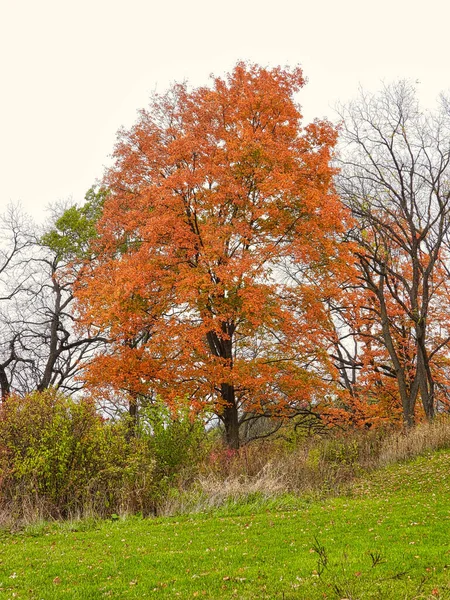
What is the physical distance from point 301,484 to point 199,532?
428 cm

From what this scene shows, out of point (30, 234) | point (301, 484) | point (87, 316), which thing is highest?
point (30, 234)

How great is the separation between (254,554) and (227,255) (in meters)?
9.78

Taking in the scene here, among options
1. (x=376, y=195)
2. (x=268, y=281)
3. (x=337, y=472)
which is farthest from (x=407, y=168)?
(x=337, y=472)

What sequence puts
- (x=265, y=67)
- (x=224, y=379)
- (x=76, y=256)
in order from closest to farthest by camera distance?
(x=224, y=379), (x=265, y=67), (x=76, y=256)

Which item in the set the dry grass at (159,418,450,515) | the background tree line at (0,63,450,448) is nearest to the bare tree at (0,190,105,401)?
the background tree line at (0,63,450,448)

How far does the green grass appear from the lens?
16.7 ft

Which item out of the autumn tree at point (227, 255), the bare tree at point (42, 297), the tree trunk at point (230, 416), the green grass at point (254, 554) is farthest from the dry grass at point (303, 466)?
the bare tree at point (42, 297)

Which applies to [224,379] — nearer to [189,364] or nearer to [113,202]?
[189,364]

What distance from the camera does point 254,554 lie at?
6.46 m

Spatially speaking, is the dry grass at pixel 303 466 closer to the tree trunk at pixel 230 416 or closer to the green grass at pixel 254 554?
the green grass at pixel 254 554

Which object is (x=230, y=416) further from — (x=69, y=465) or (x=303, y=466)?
(x=69, y=465)

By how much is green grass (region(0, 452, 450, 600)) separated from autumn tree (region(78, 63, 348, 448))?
5281 millimetres

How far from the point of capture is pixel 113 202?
1798 centimetres

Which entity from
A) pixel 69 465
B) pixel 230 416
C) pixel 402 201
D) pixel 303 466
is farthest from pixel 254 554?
pixel 402 201
